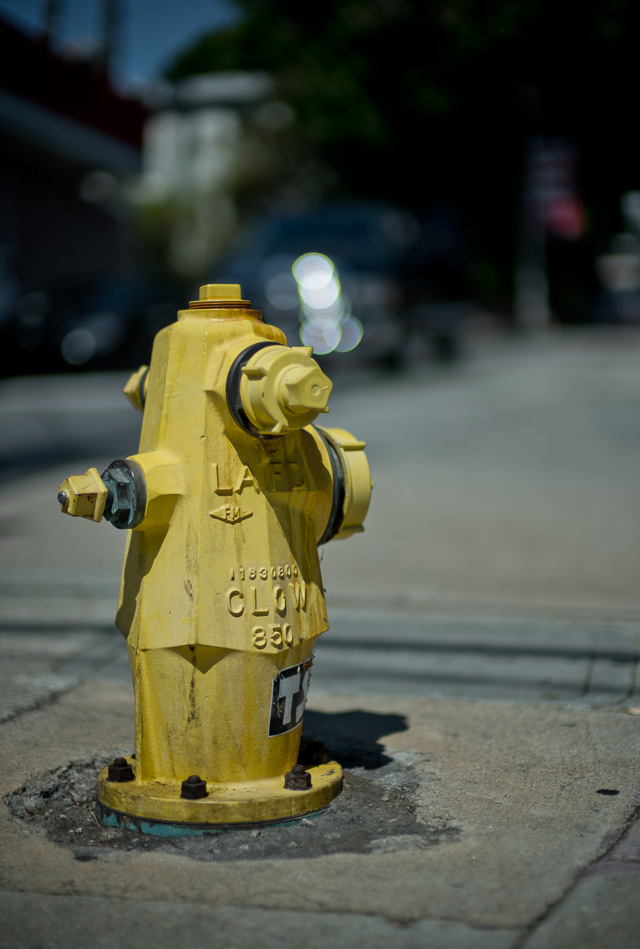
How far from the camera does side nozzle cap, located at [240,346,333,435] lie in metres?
2.58

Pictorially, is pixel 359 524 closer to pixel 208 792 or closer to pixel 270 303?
pixel 208 792


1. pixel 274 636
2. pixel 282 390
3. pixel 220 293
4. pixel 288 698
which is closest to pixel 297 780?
pixel 288 698

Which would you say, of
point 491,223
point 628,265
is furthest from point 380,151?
point 628,265

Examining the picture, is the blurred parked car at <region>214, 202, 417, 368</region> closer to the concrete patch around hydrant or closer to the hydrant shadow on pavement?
the hydrant shadow on pavement

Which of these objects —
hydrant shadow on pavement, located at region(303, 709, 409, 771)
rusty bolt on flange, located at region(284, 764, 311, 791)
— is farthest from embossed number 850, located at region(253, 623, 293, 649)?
hydrant shadow on pavement, located at region(303, 709, 409, 771)

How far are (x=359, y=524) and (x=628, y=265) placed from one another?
174 feet

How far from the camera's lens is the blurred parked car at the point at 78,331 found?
1672 centimetres

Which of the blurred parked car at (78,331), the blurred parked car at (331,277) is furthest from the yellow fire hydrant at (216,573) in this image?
the blurred parked car at (78,331)

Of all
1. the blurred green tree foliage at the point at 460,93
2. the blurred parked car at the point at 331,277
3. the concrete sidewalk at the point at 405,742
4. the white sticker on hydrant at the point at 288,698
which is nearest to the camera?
the concrete sidewalk at the point at 405,742

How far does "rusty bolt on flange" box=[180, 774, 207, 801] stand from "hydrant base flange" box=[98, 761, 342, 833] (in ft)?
0.04

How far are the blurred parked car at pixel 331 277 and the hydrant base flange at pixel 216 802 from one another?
10846mm

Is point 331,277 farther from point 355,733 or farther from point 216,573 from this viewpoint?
point 216,573

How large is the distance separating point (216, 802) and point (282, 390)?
1070 millimetres

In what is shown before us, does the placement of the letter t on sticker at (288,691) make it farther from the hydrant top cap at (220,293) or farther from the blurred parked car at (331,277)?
the blurred parked car at (331,277)
